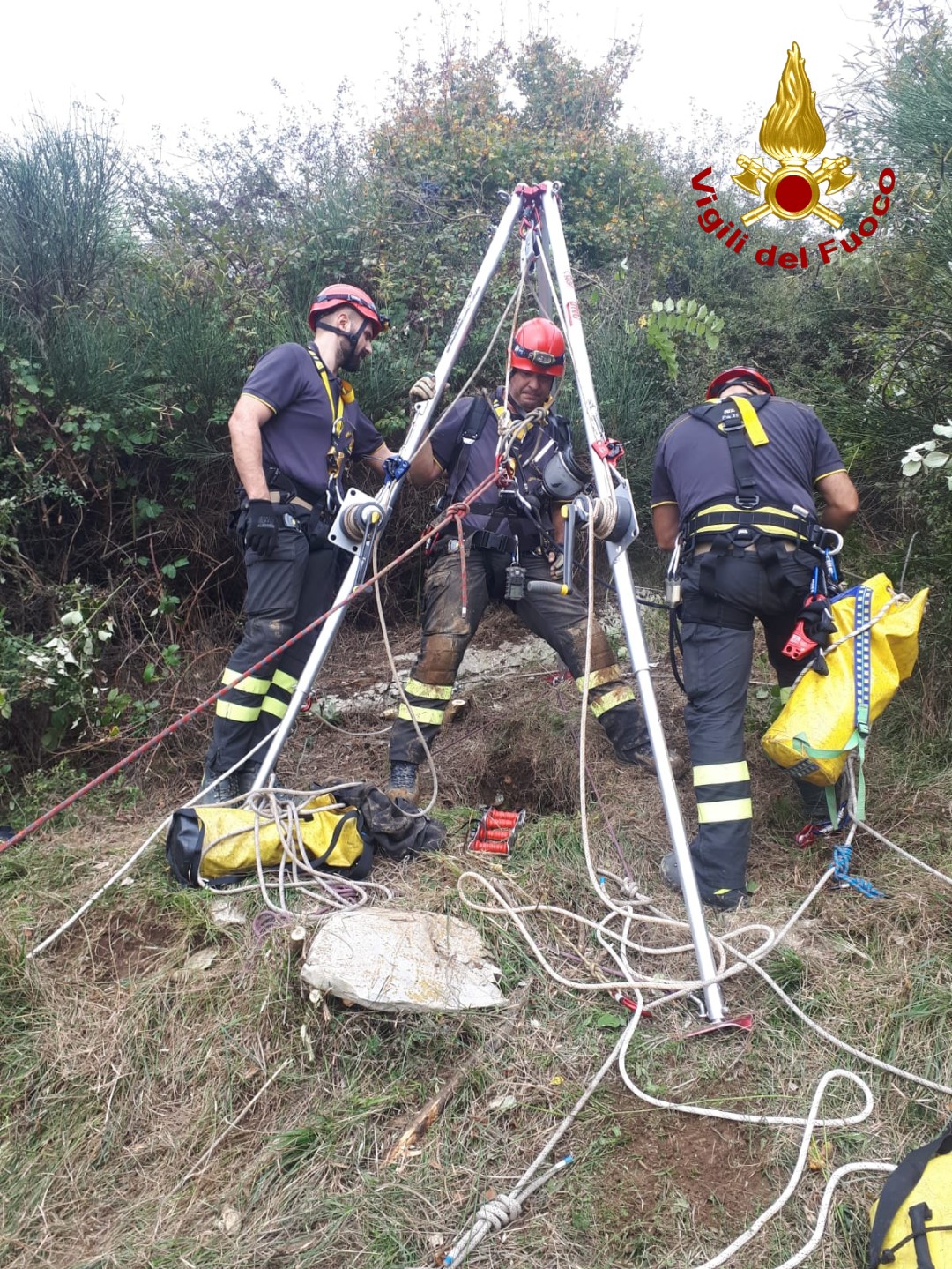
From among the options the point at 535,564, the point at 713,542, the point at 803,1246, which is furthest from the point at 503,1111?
the point at 535,564

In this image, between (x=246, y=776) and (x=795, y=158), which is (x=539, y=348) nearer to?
(x=246, y=776)

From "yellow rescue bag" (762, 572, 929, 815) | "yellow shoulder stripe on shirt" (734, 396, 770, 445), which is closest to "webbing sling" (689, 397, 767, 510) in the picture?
"yellow shoulder stripe on shirt" (734, 396, 770, 445)

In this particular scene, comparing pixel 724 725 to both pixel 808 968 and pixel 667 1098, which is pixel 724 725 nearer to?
pixel 808 968

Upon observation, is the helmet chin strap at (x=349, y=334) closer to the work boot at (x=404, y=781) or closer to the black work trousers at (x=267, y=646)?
A: the black work trousers at (x=267, y=646)

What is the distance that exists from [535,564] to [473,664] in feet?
5.00

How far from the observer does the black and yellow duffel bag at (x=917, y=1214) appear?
178 centimetres

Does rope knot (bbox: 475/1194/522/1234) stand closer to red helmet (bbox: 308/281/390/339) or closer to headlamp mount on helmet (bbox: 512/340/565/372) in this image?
headlamp mount on helmet (bbox: 512/340/565/372)

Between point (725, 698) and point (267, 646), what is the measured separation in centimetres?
204

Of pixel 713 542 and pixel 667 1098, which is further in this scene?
pixel 713 542

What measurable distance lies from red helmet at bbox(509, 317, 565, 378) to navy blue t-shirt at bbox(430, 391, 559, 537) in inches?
9.7

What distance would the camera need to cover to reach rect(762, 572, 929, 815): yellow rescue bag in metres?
3.18

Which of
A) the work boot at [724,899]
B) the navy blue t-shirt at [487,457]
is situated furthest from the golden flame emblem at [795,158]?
the work boot at [724,899]

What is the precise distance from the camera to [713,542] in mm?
3465

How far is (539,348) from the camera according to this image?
4328 millimetres
